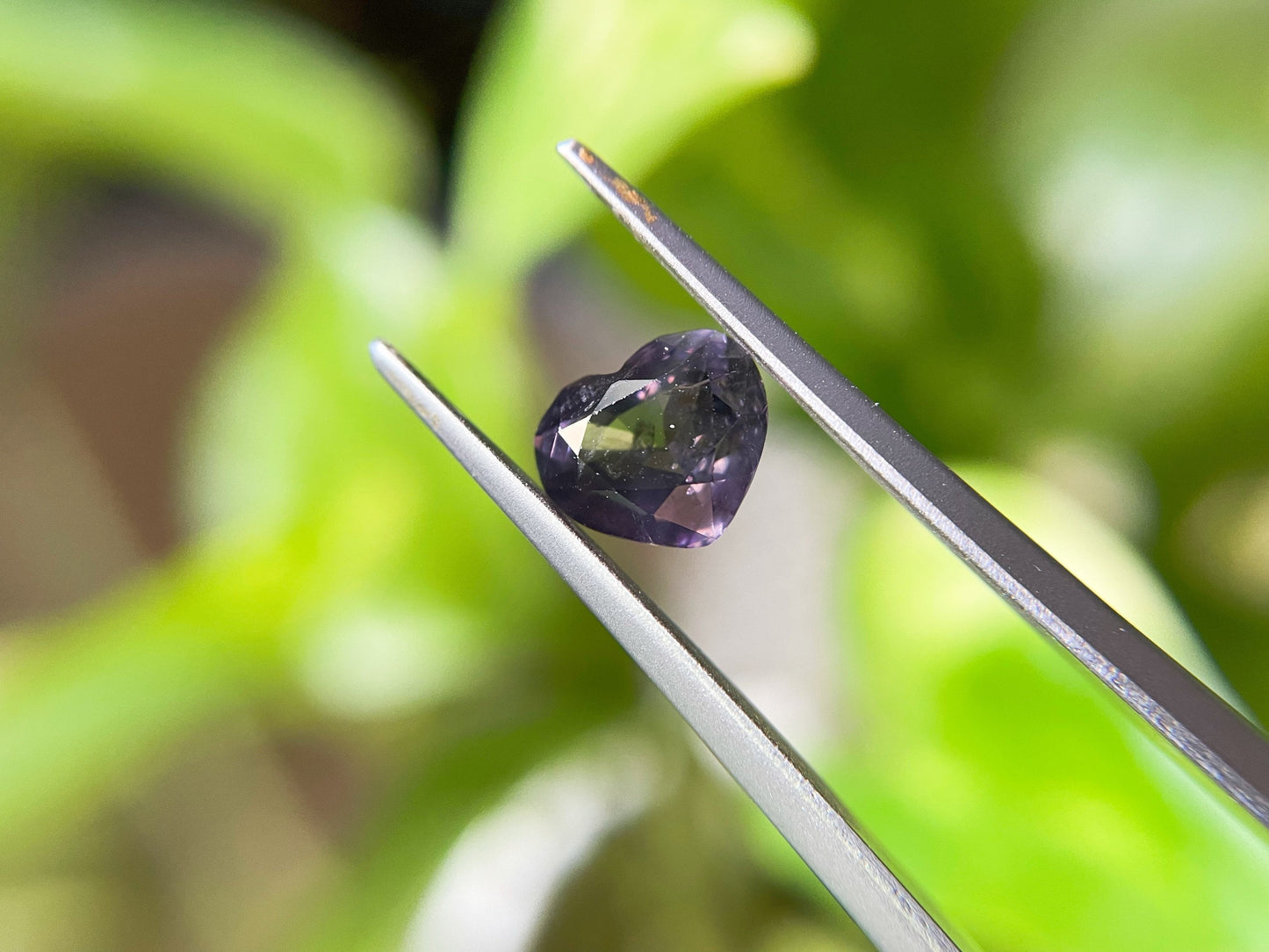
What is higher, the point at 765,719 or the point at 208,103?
the point at 208,103

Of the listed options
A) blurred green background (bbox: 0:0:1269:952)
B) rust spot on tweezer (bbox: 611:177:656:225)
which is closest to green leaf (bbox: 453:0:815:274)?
blurred green background (bbox: 0:0:1269:952)

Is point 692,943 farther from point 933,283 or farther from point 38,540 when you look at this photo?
point 38,540

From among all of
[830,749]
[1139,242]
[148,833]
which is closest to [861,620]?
[830,749]

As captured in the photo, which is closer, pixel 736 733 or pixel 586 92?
pixel 736 733

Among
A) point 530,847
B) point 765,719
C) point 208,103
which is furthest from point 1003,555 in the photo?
point 208,103

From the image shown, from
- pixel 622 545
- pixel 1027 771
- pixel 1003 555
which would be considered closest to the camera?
pixel 1003 555

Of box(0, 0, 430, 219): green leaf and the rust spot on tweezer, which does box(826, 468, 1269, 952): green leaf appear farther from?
box(0, 0, 430, 219): green leaf

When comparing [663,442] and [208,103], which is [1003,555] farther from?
[208,103]

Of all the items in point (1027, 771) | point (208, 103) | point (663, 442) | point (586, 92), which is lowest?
point (1027, 771)

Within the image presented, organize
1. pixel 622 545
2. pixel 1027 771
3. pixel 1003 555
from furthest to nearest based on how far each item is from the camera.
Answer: pixel 622 545 < pixel 1027 771 < pixel 1003 555
